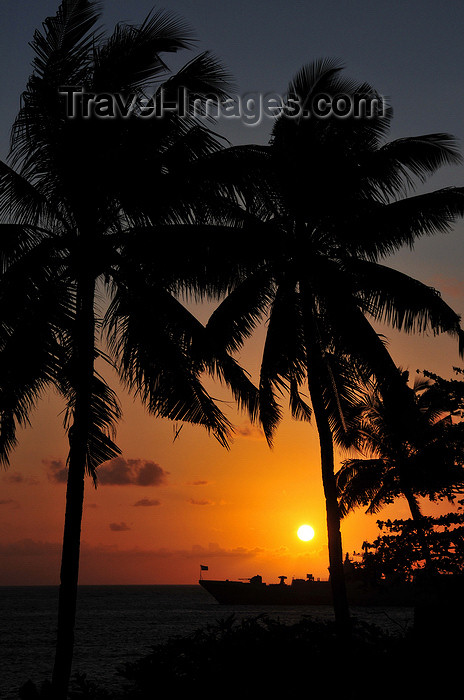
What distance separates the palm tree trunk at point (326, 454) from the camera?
50.3 ft

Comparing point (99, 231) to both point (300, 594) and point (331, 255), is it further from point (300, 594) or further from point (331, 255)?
point (300, 594)

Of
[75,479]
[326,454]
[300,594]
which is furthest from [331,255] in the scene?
[300,594]

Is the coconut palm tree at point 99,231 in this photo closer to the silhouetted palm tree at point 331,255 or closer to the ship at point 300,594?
the silhouetted palm tree at point 331,255

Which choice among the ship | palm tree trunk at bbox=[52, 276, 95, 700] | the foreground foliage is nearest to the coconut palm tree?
palm tree trunk at bbox=[52, 276, 95, 700]

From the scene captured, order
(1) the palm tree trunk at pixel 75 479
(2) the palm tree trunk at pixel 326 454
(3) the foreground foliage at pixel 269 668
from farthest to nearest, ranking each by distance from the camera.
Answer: (2) the palm tree trunk at pixel 326 454, (1) the palm tree trunk at pixel 75 479, (3) the foreground foliage at pixel 269 668

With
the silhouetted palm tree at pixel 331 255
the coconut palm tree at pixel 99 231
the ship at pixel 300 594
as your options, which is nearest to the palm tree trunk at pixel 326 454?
the silhouetted palm tree at pixel 331 255

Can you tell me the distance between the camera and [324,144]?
17.3m

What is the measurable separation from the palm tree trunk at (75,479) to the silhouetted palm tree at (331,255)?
15.3ft

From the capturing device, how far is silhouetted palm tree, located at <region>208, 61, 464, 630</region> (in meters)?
16.0

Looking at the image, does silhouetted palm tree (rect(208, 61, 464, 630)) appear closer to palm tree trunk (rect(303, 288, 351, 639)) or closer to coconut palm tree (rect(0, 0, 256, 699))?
palm tree trunk (rect(303, 288, 351, 639))

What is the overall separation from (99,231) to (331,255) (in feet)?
22.6

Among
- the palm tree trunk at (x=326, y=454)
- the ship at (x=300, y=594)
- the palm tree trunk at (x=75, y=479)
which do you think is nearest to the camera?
the palm tree trunk at (x=75, y=479)

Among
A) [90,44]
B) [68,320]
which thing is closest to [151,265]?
[68,320]

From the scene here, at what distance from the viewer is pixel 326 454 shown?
53.6 feet
